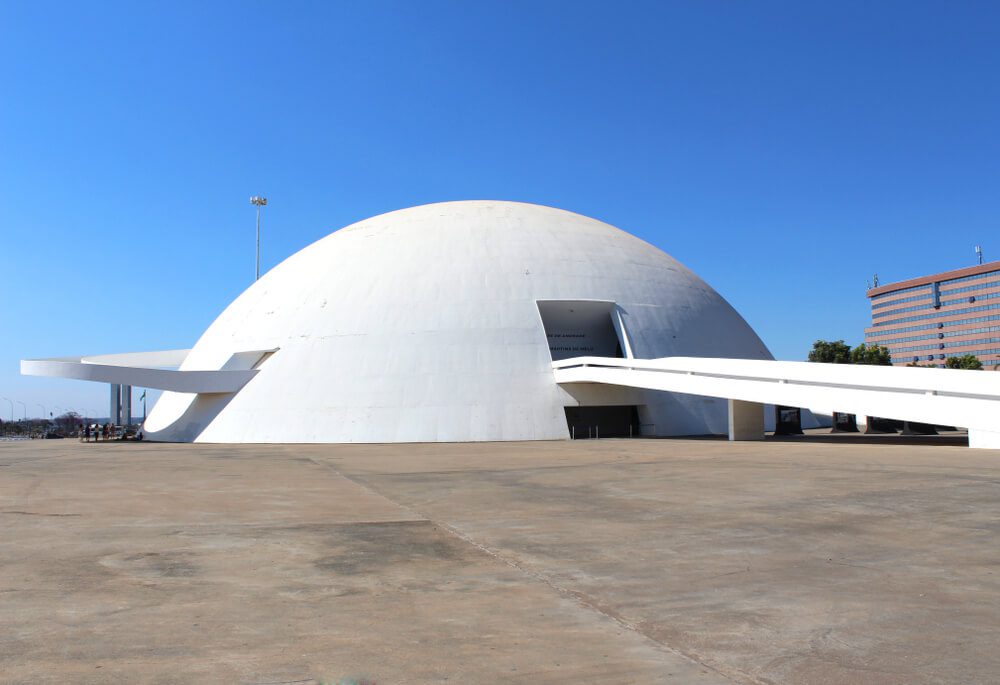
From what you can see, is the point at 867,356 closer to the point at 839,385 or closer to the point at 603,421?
the point at 603,421

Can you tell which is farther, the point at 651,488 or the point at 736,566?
the point at 651,488

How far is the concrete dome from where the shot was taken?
2891 centimetres

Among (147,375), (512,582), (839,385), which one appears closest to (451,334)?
(147,375)

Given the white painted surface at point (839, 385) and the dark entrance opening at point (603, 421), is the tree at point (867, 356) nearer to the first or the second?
the dark entrance opening at point (603, 421)

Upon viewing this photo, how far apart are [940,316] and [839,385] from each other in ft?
474

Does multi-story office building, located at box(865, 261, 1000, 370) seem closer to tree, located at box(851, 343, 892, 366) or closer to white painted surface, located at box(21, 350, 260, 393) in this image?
tree, located at box(851, 343, 892, 366)

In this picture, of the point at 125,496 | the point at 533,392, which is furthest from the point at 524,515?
the point at 533,392

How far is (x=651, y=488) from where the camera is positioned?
41.8 ft

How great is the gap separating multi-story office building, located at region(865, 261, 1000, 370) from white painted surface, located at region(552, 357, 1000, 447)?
392 ft

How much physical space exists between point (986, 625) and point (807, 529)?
365 cm

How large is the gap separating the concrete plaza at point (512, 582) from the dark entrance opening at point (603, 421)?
18247 mm

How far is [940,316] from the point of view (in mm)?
145875

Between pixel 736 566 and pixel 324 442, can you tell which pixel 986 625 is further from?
pixel 324 442

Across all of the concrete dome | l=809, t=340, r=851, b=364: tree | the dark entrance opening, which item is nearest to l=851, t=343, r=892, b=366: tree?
l=809, t=340, r=851, b=364: tree
